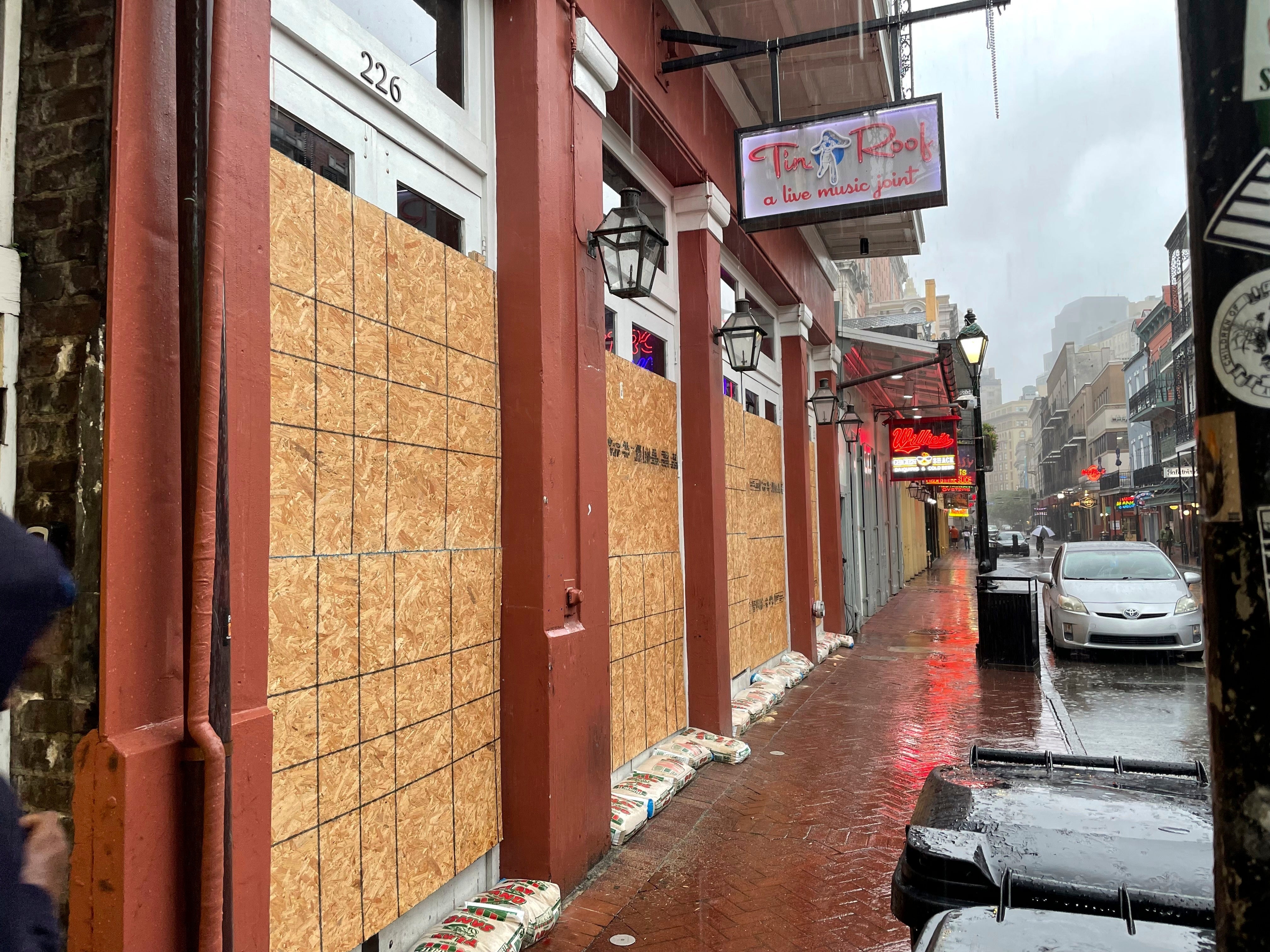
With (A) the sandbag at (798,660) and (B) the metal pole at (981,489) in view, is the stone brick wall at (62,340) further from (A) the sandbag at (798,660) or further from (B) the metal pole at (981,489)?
(B) the metal pole at (981,489)

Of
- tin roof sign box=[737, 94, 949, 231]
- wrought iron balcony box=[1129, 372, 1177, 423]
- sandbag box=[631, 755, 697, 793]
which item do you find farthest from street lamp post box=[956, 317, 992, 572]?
wrought iron balcony box=[1129, 372, 1177, 423]

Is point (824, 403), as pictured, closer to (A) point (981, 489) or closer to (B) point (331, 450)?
(A) point (981, 489)

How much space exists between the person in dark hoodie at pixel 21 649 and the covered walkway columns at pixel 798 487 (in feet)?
34.7

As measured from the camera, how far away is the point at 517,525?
441cm

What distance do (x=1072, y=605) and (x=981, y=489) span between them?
1994mm

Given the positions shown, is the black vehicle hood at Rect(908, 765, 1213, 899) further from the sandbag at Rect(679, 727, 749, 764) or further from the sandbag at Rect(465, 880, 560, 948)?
the sandbag at Rect(679, 727, 749, 764)

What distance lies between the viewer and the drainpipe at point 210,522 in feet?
7.60

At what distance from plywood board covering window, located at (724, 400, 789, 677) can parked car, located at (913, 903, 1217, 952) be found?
20.7 ft

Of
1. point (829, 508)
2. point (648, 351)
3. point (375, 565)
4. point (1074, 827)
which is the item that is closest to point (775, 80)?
point (648, 351)

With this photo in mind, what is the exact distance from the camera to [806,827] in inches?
217

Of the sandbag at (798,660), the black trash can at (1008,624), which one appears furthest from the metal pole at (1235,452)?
the black trash can at (1008,624)

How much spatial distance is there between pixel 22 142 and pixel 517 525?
8.44ft

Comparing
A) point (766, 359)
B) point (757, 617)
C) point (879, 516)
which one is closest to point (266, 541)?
point (757, 617)

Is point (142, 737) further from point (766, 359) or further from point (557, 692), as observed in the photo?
point (766, 359)
